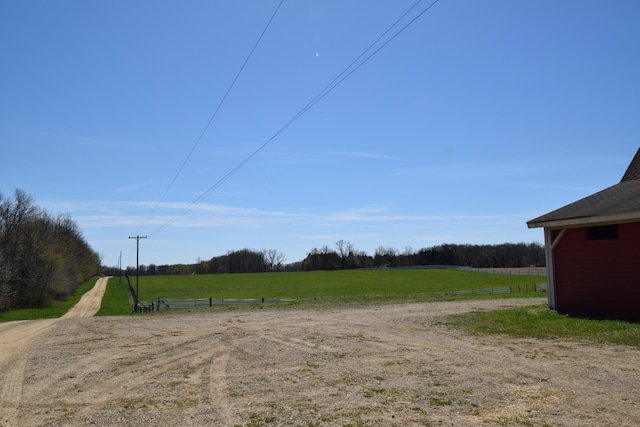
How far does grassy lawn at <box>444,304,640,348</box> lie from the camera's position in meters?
13.8

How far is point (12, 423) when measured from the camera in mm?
7328

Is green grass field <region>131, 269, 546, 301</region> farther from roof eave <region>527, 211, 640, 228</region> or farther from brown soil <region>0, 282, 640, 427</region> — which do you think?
brown soil <region>0, 282, 640, 427</region>

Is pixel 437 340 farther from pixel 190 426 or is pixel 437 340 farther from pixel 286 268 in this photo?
pixel 286 268

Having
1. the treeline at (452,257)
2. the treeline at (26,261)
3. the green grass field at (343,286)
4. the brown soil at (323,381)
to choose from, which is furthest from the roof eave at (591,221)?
the treeline at (452,257)

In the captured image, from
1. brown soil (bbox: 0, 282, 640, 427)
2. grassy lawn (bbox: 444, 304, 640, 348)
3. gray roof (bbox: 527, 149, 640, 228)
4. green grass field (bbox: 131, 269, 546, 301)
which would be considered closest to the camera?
brown soil (bbox: 0, 282, 640, 427)

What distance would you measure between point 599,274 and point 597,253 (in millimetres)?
796

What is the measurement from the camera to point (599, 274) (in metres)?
18.2

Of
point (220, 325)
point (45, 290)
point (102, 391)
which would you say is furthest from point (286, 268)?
point (102, 391)

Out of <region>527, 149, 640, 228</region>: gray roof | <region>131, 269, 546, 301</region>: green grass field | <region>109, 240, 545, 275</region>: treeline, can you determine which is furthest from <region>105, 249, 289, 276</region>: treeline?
<region>527, 149, 640, 228</region>: gray roof

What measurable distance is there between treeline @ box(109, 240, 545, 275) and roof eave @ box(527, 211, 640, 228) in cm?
13880

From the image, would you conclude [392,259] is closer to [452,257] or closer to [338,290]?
[452,257]

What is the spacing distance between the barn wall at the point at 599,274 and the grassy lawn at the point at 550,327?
99 centimetres

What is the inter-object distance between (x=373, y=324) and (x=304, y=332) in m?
3.42

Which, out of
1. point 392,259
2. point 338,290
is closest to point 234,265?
point 392,259
